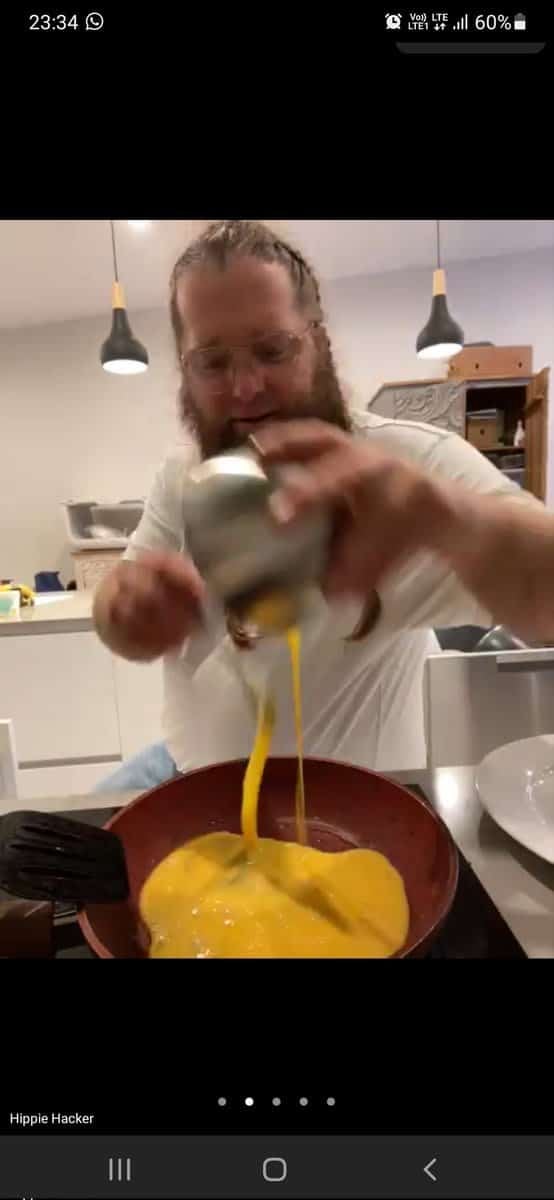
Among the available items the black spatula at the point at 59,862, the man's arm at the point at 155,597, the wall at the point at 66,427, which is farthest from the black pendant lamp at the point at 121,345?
the black spatula at the point at 59,862

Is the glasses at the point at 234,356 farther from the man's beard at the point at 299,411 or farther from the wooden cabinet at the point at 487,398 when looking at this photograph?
the wooden cabinet at the point at 487,398

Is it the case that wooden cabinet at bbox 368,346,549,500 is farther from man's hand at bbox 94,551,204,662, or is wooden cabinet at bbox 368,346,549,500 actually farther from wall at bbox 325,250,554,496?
man's hand at bbox 94,551,204,662

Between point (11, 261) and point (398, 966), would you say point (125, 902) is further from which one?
point (11, 261)

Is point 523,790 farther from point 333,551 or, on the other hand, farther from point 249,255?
point 249,255

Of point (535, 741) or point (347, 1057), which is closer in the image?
point (347, 1057)

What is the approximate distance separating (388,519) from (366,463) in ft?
0.09

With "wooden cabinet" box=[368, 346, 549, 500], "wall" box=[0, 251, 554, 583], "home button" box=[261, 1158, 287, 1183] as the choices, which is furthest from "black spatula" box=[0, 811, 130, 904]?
"wooden cabinet" box=[368, 346, 549, 500]

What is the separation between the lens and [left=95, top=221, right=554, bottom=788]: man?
0.26 meters

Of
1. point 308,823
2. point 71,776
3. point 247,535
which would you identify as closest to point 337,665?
point 308,823

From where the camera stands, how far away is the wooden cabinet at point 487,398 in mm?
570

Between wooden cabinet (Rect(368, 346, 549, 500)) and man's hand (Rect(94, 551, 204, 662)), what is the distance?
317mm
